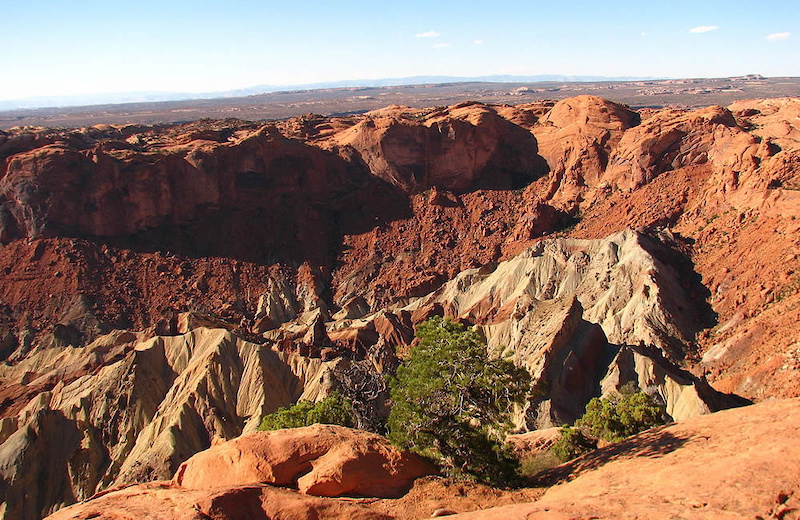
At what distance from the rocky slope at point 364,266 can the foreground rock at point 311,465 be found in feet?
28.5

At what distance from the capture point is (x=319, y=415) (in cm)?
2600

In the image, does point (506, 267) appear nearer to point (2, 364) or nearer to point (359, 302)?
point (359, 302)

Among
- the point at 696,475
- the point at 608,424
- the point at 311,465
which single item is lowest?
the point at 608,424

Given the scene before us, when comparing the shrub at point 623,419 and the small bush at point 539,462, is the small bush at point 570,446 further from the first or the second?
the shrub at point 623,419

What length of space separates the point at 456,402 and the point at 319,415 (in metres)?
9.07

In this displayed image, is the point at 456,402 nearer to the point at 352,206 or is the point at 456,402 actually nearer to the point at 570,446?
the point at 570,446

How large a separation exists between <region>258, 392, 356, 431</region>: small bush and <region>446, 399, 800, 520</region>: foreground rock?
9586 mm

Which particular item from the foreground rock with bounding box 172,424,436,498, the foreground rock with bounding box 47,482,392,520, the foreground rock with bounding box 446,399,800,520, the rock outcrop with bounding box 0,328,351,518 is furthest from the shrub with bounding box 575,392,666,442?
the rock outcrop with bounding box 0,328,351,518

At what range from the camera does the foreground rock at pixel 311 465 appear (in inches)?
637

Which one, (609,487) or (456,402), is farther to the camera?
(456,402)

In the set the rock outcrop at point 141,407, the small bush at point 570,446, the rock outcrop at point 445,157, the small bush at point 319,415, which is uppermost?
the rock outcrop at point 445,157

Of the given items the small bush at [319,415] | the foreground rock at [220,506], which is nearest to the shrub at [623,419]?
the small bush at [319,415]

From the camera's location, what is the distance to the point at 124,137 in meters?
85.4

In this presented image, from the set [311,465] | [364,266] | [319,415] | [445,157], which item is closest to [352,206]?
[364,266]
